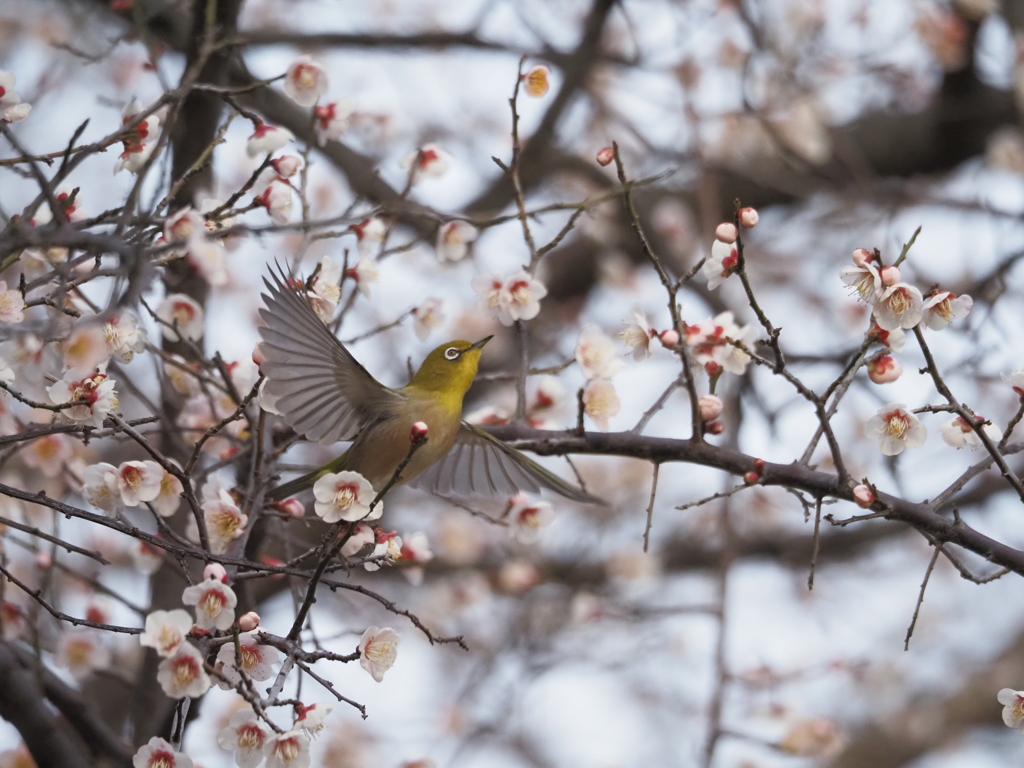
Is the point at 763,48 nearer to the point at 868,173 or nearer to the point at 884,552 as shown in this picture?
the point at 868,173

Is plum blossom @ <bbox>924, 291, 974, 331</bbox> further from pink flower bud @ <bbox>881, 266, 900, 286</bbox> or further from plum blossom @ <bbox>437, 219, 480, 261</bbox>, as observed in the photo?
plum blossom @ <bbox>437, 219, 480, 261</bbox>

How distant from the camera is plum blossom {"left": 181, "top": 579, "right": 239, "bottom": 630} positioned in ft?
5.38

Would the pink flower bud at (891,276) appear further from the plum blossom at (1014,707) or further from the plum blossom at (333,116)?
the plum blossom at (333,116)

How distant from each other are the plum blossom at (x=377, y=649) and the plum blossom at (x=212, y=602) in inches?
13.9

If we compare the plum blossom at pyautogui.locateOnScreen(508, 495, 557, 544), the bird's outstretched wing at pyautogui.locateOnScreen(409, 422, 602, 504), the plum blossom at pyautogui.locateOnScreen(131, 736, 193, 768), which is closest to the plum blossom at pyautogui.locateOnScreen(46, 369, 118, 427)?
the plum blossom at pyautogui.locateOnScreen(131, 736, 193, 768)

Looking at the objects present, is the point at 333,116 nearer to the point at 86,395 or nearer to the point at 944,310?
the point at 86,395

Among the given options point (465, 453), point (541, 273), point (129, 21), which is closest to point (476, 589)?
point (541, 273)

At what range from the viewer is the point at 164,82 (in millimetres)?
2396

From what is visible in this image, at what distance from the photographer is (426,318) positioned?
277 centimetres

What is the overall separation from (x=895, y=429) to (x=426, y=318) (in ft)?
4.18

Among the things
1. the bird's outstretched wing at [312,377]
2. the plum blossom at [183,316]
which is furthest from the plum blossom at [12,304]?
the bird's outstretched wing at [312,377]

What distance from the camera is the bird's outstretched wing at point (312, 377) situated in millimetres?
2064

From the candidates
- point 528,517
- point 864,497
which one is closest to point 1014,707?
point 864,497

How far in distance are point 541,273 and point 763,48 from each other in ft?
6.10
